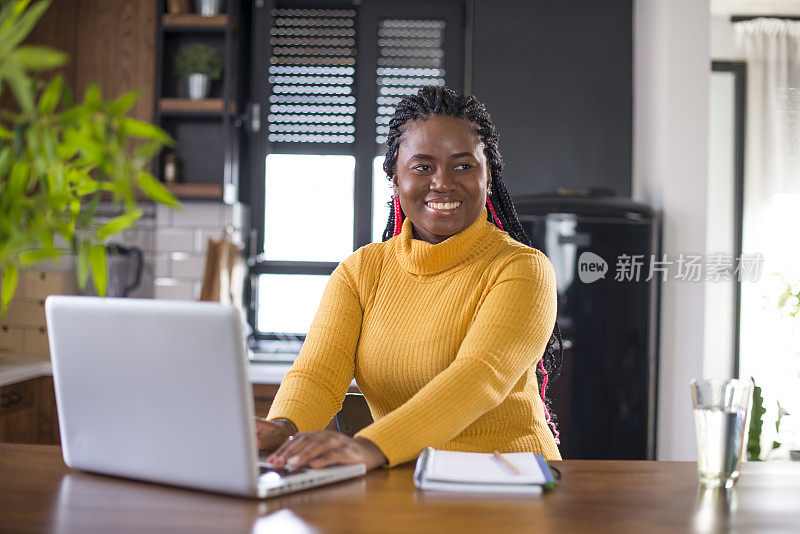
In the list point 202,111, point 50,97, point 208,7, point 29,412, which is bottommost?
point 29,412

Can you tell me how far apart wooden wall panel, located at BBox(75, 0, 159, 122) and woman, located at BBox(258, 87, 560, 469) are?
1.89 metres

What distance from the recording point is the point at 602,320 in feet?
10.2

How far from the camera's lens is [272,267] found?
3629 millimetres

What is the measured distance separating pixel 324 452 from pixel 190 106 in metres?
2.45

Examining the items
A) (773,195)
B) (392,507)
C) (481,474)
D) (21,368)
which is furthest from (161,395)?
(773,195)

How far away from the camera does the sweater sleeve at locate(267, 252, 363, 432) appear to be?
1.49 metres

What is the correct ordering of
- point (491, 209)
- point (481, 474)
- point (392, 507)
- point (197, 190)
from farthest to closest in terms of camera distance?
point (197, 190)
point (491, 209)
point (481, 474)
point (392, 507)

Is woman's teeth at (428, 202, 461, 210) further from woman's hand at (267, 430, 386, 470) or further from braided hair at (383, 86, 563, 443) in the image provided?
woman's hand at (267, 430, 386, 470)

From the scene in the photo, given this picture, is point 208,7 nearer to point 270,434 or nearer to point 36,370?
point 36,370

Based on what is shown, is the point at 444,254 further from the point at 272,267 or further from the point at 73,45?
the point at 73,45

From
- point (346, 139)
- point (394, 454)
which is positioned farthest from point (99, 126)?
point (346, 139)

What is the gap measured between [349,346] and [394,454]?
18.0 inches

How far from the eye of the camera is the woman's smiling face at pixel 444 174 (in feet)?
5.49

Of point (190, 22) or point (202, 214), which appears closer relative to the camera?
point (190, 22)
